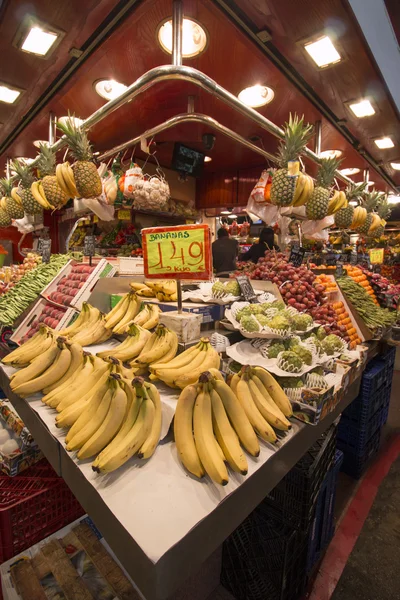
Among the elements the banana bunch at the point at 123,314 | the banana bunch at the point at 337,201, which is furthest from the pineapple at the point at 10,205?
the banana bunch at the point at 337,201

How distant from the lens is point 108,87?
11.4 ft

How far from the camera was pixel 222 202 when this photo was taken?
7516 mm

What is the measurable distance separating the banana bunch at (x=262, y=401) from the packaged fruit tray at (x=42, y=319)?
1.74 meters

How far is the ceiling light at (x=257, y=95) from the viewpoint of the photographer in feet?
11.4

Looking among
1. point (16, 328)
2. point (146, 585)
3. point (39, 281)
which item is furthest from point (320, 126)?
point (146, 585)

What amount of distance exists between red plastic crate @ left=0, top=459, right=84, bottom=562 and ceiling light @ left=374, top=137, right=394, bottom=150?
5.91m

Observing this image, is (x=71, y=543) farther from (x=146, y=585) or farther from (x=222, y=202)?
(x=222, y=202)

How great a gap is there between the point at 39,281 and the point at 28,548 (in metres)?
2.82

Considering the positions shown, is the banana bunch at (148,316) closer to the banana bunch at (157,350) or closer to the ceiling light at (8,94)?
the banana bunch at (157,350)

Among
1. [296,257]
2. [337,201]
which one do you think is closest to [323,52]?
[337,201]

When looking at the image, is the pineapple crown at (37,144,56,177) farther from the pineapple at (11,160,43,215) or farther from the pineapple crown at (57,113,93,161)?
the pineapple crown at (57,113,93,161)

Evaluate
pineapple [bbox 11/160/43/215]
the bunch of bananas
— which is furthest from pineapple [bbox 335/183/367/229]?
pineapple [bbox 11/160/43/215]

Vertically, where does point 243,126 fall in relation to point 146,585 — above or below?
above

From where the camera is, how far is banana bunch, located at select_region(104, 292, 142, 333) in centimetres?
219
